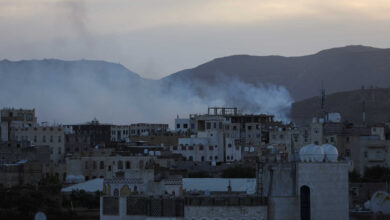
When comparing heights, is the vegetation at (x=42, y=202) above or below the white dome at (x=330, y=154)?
below

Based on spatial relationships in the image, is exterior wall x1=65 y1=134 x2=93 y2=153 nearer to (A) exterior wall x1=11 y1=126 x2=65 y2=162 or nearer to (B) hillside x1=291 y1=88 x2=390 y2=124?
(A) exterior wall x1=11 y1=126 x2=65 y2=162

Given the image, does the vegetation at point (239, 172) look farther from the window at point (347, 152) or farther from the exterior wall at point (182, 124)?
the exterior wall at point (182, 124)

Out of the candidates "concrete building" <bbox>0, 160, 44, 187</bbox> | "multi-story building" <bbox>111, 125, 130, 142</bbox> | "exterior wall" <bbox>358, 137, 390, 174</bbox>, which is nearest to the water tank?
"concrete building" <bbox>0, 160, 44, 187</bbox>

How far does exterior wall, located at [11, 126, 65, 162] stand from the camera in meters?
103

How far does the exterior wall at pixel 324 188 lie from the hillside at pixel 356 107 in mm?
127723

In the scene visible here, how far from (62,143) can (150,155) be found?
12.1 metres

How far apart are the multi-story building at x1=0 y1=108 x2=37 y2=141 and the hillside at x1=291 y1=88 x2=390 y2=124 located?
74.9 metres

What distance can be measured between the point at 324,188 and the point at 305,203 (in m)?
1.08

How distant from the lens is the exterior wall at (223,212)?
48812 mm

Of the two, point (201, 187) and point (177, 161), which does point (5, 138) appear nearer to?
point (177, 161)

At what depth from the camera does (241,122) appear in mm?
123438

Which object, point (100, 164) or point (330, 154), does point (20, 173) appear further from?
point (330, 154)

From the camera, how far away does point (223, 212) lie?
4906 centimetres

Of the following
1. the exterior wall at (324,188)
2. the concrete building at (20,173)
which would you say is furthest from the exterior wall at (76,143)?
the exterior wall at (324,188)
